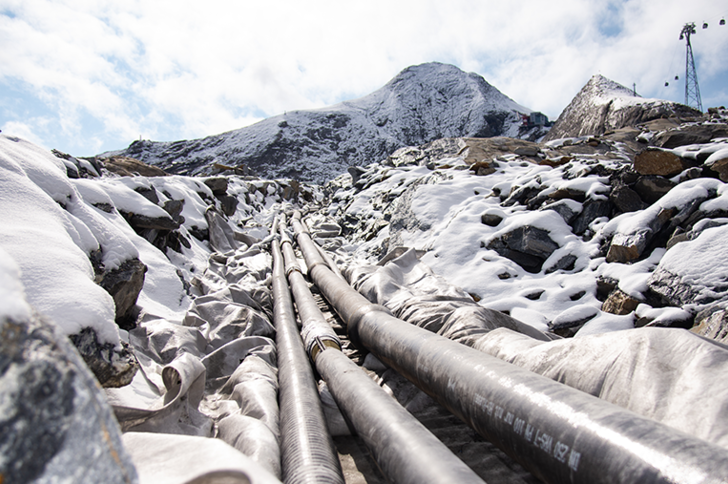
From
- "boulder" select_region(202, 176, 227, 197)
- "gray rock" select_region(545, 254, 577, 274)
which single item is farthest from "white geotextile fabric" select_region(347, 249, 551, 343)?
"boulder" select_region(202, 176, 227, 197)

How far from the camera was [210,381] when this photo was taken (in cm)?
241

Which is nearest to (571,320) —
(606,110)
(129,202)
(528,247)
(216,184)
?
(528,247)

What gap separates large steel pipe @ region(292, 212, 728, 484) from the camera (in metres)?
1.03

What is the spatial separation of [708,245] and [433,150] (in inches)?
507

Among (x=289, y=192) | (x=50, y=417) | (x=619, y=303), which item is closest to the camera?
(x=50, y=417)

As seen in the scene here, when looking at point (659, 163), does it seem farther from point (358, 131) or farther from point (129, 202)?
point (358, 131)

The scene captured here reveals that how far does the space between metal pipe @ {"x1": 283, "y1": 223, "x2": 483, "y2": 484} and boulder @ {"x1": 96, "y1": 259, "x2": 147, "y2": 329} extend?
64.1 inches

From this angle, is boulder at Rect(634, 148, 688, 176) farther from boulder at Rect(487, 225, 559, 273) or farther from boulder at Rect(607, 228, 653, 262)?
boulder at Rect(487, 225, 559, 273)

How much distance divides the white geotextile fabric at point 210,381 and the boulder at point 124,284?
17cm

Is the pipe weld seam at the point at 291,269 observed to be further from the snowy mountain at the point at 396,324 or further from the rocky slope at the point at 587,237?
the rocky slope at the point at 587,237

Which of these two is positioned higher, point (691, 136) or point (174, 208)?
point (691, 136)

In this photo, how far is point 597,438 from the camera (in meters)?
1.17

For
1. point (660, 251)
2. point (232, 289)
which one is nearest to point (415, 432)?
point (232, 289)

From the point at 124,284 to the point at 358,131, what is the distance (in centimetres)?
6416
